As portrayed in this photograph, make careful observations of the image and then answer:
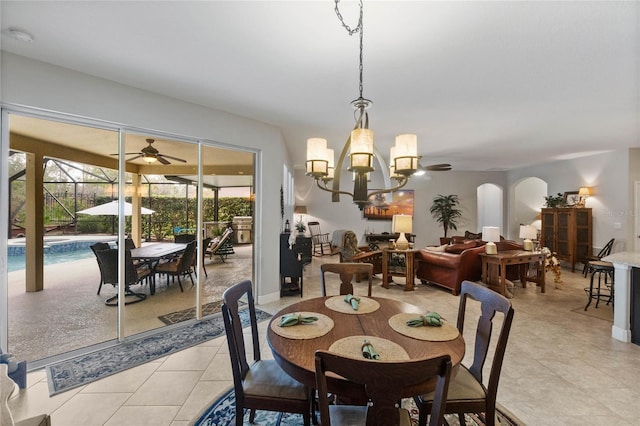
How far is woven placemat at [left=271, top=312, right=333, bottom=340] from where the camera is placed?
1.53m

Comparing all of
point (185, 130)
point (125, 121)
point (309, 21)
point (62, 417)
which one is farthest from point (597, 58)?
point (62, 417)

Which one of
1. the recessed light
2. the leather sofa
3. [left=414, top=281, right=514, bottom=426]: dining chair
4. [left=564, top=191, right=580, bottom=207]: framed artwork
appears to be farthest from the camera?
[left=564, top=191, right=580, bottom=207]: framed artwork

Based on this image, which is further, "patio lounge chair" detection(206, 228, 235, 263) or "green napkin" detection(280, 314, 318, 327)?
"patio lounge chair" detection(206, 228, 235, 263)

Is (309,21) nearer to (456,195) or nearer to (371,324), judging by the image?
(371,324)

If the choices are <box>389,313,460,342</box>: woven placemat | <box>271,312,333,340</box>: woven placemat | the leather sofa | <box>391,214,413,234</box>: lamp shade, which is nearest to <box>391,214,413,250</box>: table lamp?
<box>391,214,413,234</box>: lamp shade

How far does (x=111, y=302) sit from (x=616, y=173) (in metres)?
9.28

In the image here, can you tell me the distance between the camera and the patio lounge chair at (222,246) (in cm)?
396

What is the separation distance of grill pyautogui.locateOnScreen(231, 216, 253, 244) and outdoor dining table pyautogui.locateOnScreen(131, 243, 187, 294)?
2.42 feet

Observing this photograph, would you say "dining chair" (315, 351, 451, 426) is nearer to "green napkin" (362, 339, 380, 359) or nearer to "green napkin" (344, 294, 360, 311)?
"green napkin" (362, 339, 380, 359)

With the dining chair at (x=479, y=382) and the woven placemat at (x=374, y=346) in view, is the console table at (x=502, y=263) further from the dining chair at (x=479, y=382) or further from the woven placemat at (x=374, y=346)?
the woven placemat at (x=374, y=346)

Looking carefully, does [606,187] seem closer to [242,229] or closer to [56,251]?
[242,229]

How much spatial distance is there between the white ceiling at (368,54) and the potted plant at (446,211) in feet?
15.8

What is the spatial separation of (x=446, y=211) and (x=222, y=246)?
6.99 metres

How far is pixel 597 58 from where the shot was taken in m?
2.35
